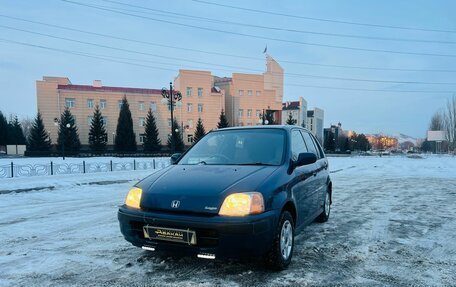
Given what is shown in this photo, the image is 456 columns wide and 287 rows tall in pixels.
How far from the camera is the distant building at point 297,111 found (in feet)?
304

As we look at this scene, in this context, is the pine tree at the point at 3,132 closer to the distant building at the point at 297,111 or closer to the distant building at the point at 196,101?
the distant building at the point at 196,101

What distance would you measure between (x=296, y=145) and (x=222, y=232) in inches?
83.2

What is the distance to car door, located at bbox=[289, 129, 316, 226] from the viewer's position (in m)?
4.40

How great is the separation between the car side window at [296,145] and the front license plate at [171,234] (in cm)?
179

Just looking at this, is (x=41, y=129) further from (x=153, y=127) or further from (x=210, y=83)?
(x=210, y=83)

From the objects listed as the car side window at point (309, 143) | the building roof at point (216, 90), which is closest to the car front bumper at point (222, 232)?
the car side window at point (309, 143)

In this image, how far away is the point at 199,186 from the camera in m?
3.71

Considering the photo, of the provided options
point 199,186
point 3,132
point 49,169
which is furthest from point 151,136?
point 199,186

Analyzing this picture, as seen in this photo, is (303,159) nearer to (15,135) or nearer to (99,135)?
(99,135)

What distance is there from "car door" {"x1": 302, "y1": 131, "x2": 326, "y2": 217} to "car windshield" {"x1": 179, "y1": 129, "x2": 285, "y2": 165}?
1.06 metres

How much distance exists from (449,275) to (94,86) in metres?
62.6

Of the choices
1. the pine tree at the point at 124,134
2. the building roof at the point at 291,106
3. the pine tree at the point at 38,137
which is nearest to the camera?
the pine tree at the point at 38,137

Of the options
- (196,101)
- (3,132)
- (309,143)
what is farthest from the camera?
(196,101)

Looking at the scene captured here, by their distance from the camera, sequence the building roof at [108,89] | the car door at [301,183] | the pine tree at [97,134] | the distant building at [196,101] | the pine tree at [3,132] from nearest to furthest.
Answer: the car door at [301,183] < the pine tree at [97,134] < the building roof at [108,89] < the distant building at [196,101] < the pine tree at [3,132]
